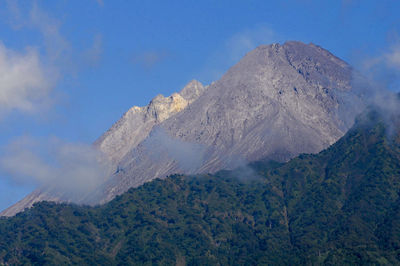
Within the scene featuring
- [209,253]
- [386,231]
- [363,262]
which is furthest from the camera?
[209,253]

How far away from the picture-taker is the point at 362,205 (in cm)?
19862

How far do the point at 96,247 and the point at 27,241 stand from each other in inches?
729

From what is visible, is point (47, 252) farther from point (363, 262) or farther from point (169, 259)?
point (363, 262)

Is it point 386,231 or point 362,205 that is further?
point 362,205

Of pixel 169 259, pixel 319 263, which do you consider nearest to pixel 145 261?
pixel 169 259

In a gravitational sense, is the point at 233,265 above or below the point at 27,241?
below

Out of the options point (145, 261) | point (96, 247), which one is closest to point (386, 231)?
point (145, 261)

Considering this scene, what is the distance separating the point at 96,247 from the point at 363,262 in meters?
75.0

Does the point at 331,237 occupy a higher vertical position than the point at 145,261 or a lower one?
lower

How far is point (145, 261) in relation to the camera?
606 ft

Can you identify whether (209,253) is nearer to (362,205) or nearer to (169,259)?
(169,259)

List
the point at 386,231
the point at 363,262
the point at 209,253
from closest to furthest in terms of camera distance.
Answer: the point at 363,262, the point at 386,231, the point at 209,253

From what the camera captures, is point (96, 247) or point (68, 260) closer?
point (68, 260)

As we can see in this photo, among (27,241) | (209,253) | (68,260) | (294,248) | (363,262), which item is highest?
(27,241)
